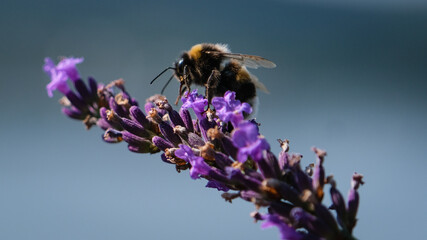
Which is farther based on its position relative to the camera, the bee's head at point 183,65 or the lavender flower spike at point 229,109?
the bee's head at point 183,65

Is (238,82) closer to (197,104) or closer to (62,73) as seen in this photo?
(197,104)

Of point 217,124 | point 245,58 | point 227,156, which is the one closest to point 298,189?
point 227,156

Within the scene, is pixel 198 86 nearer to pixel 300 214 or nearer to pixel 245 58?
pixel 245 58

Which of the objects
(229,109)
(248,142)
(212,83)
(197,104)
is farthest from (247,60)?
(248,142)

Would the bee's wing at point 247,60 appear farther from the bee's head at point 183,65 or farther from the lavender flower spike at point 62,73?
the lavender flower spike at point 62,73

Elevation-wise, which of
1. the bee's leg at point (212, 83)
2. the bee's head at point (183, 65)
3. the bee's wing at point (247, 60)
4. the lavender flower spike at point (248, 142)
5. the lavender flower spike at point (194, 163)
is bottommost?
the lavender flower spike at point (194, 163)

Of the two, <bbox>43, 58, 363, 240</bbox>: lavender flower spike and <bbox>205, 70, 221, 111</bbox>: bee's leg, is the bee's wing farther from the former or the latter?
<bbox>43, 58, 363, 240</bbox>: lavender flower spike

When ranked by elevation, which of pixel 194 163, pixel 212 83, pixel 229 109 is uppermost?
pixel 212 83

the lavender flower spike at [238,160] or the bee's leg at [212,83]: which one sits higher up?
the bee's leg at [212,83]

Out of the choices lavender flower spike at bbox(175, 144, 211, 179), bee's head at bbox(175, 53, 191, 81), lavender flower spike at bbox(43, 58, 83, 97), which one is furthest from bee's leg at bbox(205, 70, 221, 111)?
lavender flower spike at bbox(43, 58, 83, 97)

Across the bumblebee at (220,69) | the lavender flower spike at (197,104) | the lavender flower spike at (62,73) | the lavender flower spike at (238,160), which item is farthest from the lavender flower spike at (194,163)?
the lavender flower spike at (62,73)
